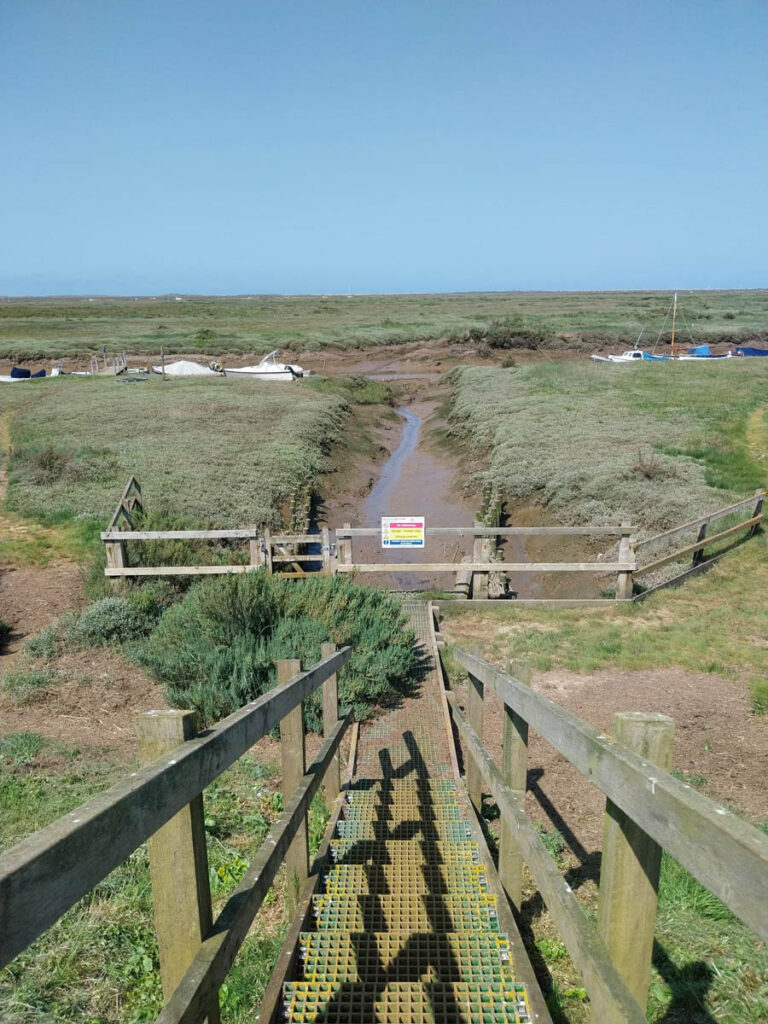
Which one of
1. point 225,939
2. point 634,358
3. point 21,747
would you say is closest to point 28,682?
point 21,747

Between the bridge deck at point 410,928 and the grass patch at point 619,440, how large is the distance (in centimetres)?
818

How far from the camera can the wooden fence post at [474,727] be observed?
174 inches

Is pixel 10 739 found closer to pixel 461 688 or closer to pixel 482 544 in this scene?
pixel 461 688

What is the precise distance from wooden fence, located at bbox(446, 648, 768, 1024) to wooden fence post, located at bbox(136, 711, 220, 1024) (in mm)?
947

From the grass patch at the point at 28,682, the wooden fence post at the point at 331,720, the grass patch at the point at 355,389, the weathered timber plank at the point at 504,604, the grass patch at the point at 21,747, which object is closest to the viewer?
the wooden fence post at the point at 331,720

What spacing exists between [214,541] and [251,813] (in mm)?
8411

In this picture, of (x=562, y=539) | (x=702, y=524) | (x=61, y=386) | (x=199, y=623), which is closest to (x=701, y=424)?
(x=562, y=539)

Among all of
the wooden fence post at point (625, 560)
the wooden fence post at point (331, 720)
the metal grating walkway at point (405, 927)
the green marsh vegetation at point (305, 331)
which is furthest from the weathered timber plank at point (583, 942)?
Result: the green marsh vegetation at point (305, 331)

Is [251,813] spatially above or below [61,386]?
below

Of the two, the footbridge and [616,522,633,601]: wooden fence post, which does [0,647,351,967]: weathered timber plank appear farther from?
[616,522,633,601]: wooden fence post

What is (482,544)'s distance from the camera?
10.4 metres

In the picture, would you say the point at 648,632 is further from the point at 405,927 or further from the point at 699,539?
the point at 405,927

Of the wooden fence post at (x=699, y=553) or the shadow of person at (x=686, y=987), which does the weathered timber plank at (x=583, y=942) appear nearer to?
the shadow of person at (x=686, y=987)

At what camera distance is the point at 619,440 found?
22.3 m
